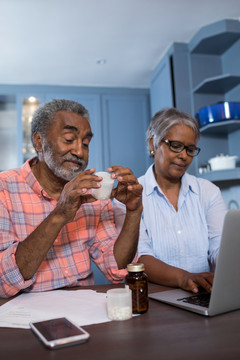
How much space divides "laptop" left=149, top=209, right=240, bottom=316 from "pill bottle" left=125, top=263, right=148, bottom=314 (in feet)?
0.31

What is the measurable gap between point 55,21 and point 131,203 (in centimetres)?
204

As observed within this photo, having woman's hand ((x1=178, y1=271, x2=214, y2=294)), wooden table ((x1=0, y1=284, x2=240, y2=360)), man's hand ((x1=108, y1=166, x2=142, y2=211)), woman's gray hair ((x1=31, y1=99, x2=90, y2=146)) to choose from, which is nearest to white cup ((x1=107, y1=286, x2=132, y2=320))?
wooden table ((x1=0, y1=284, x2=240, y2=360))

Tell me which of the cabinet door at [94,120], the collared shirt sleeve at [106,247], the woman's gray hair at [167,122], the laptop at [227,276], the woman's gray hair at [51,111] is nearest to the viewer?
the laptop at [227,276]

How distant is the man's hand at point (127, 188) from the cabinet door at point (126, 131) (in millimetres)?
2714

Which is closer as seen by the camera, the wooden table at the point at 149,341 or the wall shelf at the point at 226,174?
the wooden table at the point at 149,341

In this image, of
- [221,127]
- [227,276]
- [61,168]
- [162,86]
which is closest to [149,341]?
[227,276]

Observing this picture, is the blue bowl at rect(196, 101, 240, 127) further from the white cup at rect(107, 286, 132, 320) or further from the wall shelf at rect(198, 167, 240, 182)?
the white cup at rect(107, 286, 132, 320)

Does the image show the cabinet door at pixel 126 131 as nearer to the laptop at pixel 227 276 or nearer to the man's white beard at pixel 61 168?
the man's white beard at pixel 61 168

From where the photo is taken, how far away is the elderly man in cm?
106

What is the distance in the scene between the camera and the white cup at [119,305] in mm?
720

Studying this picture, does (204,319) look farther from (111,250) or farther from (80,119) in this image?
(80,119)

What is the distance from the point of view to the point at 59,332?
63 centimetres

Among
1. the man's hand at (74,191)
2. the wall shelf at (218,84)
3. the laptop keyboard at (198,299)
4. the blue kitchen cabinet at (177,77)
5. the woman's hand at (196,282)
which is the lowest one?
the laptop keyboard at (198,299)

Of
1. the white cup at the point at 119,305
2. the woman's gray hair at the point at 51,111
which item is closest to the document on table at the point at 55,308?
the white cup at the point at 119,305
